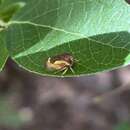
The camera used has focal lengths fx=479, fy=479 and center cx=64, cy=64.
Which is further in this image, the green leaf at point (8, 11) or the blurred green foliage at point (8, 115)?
the blurred green foliage at point (8, 115)

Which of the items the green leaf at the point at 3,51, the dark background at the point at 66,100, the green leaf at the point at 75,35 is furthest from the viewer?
the dark background at the point at 66,100

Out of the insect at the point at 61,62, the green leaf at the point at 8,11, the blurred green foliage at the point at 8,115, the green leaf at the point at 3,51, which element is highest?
the blurred green foliage at the point at 8,115

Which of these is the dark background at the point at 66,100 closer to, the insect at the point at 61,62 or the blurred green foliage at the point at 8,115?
A: the blurred green foliage at the point at 8,115

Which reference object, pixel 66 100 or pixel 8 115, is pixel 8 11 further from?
pixel 66 100

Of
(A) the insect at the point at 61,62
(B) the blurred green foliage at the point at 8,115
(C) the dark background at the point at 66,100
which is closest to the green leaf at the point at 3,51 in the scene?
(A) the insect at the point at 61,62

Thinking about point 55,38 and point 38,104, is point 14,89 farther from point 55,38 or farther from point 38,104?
point 55,38

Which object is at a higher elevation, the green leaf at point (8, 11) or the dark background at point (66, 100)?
the dark background at point (66, 100)

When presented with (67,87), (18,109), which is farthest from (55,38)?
(67,87)

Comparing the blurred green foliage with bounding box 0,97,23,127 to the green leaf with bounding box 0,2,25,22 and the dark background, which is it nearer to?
the dark background
